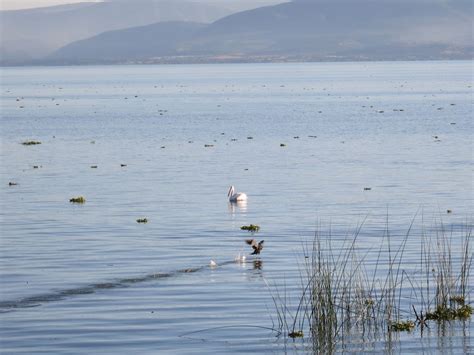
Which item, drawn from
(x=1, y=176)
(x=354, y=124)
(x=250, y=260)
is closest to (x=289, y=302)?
(x=250, y=260)

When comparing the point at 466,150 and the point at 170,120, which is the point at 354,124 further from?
the point at 466,150

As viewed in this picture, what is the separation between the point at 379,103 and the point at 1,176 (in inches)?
2871

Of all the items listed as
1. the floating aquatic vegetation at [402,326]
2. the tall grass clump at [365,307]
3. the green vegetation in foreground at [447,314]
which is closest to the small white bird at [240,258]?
the tall grass clump at [365,307]

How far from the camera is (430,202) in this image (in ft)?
123

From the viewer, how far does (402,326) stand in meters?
20.3

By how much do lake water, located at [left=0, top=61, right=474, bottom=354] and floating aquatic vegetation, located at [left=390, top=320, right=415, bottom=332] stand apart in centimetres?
30

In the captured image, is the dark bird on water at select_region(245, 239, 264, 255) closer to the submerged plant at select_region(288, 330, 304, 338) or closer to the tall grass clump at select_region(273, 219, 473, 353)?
the tall grass clump at select_region(273, 219, 473, 353)

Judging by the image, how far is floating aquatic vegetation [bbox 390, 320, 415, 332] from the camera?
20.2m

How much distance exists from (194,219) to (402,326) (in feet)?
49.3

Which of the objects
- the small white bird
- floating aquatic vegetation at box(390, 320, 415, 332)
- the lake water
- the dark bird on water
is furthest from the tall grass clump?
the dark bird on water

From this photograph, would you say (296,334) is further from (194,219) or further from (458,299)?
(194,219)

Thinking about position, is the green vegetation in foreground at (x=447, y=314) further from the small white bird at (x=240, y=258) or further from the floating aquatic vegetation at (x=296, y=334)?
the small white bird at (x=240, y=258)

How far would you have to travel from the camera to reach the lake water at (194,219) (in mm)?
20750

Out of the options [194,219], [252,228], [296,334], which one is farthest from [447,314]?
[194,219]
